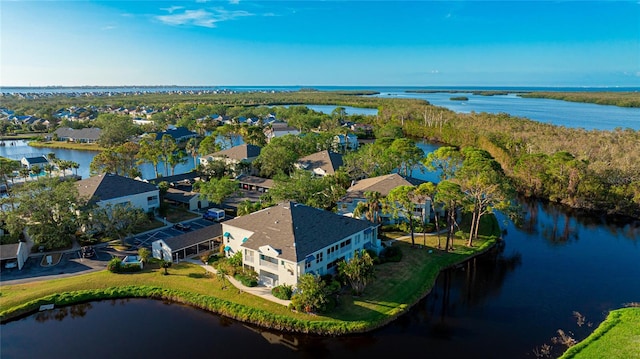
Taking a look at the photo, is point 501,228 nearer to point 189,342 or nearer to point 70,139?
point 189,342

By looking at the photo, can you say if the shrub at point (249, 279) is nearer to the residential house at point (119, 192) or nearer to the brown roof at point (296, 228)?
the brown roof at point (296, 228)

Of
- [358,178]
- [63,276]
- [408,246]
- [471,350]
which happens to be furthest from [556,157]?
[63,276]

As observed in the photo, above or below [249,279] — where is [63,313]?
below

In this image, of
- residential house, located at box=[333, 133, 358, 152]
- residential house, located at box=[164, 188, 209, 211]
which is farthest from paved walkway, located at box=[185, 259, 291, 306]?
residential house, located at box=[333, 133, 358, 152]

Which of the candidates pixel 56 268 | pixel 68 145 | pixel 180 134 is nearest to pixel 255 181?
pixel 56 268

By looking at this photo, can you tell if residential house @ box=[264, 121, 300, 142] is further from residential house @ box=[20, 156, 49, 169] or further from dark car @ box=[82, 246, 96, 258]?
dark car @ box=[82, 246, 96, 258]

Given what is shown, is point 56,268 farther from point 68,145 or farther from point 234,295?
point 68,145

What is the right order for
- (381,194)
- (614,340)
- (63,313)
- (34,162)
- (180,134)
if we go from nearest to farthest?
(614,340), (63,313), (381,194), (34,162), (180,134)
